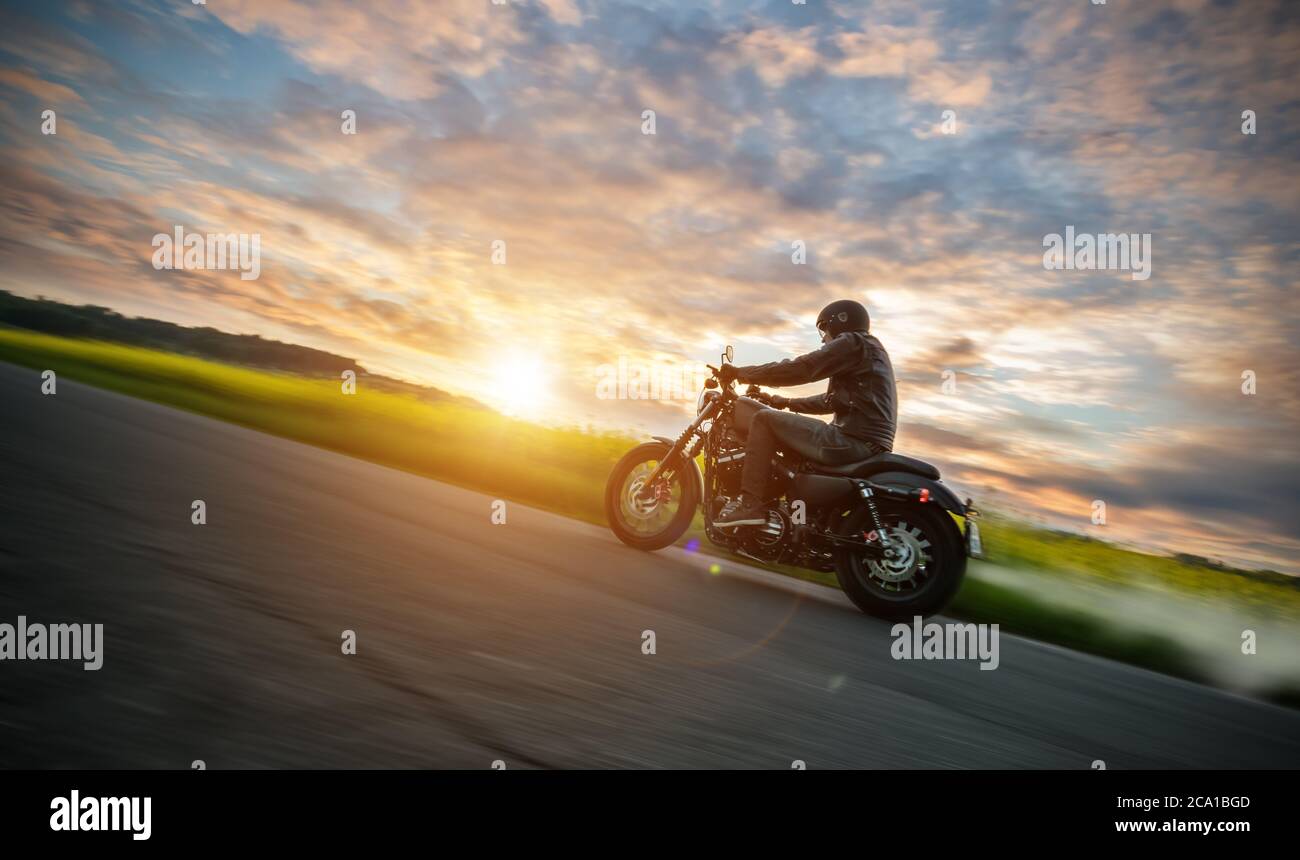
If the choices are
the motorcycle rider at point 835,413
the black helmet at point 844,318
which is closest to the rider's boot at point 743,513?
the motorcycle rider at point 835,413

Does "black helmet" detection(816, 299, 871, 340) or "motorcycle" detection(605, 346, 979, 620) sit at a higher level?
"black helmet" detection(816, 299, 871, 340)

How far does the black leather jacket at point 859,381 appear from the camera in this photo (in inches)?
241

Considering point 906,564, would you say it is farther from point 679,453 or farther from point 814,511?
point 679,453

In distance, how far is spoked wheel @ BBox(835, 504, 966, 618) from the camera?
217 inches

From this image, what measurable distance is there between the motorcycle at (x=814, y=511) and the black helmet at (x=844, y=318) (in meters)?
0.81

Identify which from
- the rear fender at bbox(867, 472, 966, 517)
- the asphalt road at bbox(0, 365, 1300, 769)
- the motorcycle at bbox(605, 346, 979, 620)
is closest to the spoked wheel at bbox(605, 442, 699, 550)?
the motorcycle at bbox(605, 346, 979, 620)

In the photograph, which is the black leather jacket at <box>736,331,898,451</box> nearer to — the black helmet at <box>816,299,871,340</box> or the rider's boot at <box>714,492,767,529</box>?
the black helmet at <box>816,299,871,340</box>

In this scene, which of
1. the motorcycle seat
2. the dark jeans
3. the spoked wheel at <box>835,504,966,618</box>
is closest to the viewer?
the spoked wheel at <box>835,504,966,618</box>

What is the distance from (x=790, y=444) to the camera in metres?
6.31

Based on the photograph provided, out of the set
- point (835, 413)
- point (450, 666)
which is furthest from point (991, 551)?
point (450, 666)

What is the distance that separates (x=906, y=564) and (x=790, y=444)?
127cm

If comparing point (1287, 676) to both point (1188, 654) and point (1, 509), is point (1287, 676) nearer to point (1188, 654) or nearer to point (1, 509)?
point (1188, 654)

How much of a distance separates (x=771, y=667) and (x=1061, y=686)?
2.14m

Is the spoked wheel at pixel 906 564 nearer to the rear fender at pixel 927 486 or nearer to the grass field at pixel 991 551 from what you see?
the rear fender at pixel 927 486
